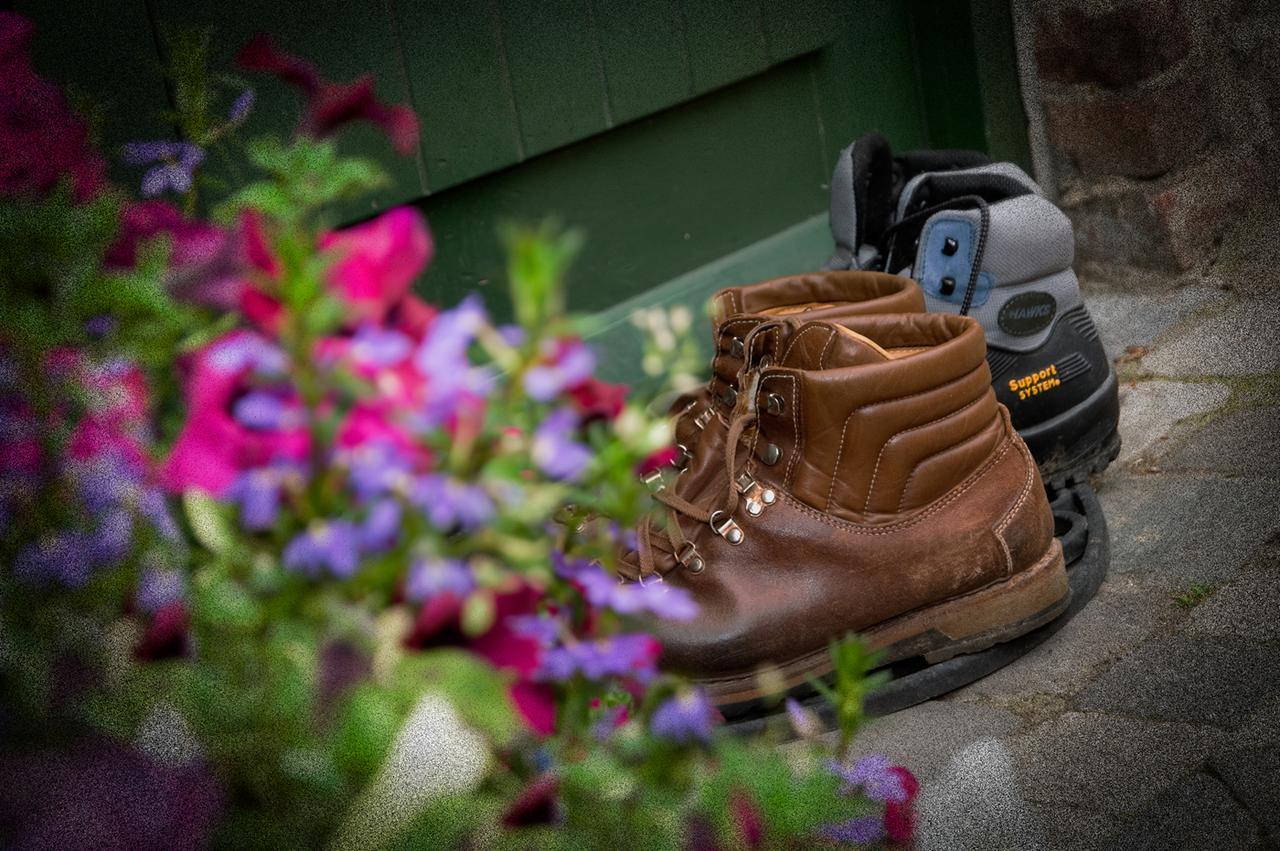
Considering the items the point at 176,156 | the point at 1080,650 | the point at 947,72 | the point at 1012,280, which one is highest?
the point at 176,156

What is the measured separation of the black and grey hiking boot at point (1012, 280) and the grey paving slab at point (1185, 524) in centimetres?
9

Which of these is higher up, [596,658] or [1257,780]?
[596,658]

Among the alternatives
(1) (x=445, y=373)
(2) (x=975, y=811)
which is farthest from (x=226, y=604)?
(2) (x=975, y=811)

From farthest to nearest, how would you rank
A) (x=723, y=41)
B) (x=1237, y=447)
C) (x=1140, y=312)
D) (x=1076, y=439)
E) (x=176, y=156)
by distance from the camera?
(x=1140, y=312)
(x=723, y=41)
(x=1237, y=447)
(x=1076, y=439)
(x=176, y=156)

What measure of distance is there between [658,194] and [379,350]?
2283mm

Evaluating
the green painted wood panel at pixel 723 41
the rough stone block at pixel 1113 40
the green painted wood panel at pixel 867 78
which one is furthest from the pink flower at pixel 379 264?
the rough stone block at pixel 1113 40

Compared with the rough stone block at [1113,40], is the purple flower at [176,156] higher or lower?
higher

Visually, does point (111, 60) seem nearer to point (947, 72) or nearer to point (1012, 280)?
point (1012, 280)

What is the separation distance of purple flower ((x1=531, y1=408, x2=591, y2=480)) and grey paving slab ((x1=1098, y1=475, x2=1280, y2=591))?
151 centimetres

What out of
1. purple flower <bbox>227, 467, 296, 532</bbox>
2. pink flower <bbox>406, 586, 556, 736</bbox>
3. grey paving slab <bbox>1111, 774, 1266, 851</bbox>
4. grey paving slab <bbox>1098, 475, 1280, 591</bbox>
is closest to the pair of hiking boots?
grey paving slab <bbox>1098, 475, 1280, 591</bbox>

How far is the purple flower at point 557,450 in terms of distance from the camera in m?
0.52

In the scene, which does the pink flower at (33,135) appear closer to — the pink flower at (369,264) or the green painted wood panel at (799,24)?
the pink flower at (369,264)

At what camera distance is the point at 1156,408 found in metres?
2.46

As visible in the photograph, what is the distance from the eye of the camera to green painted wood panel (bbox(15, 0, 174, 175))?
6.03 ft
